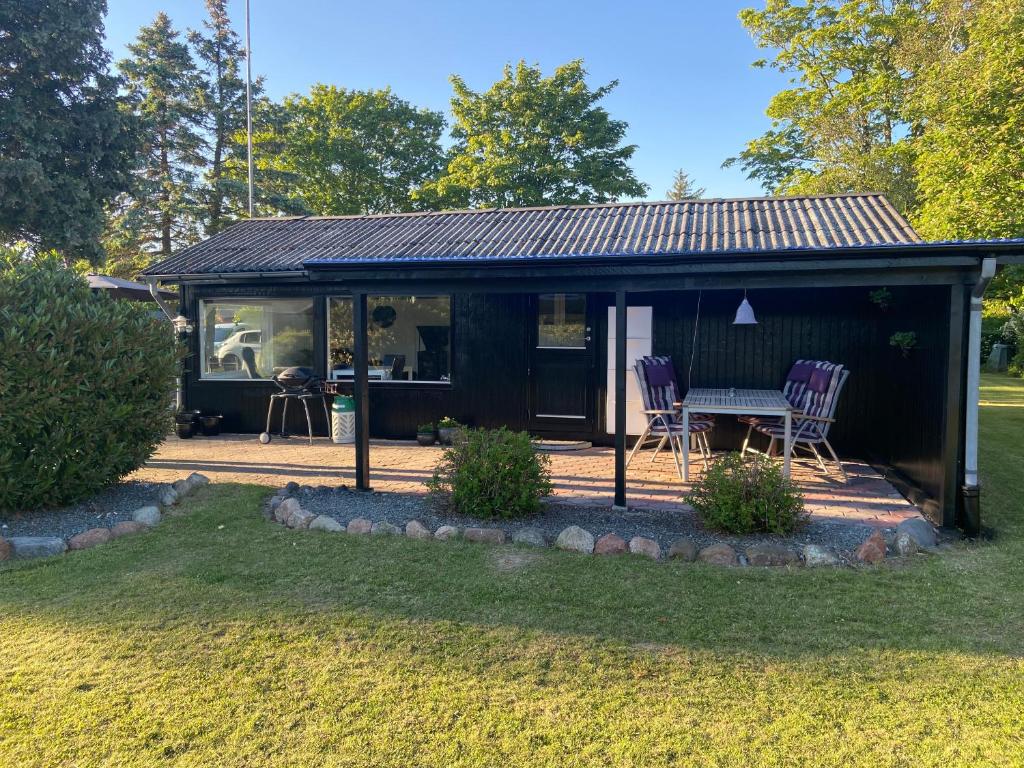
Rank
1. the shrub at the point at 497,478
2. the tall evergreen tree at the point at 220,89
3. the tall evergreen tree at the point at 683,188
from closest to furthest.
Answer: the shrub at the point at 497,478, the tall evergreen tree at the point at 220,89, the tall evergreen tree at the point at 683,188

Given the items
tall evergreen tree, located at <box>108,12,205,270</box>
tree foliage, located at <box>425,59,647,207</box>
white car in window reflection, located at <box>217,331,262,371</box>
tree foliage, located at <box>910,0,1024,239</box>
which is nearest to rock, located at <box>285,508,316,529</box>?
white car in window reflection, located at <box>217,331,262,371</box>

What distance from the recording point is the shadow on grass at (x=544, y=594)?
9.64 feet

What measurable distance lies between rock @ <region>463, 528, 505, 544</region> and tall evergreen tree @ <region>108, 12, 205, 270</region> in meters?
18.3

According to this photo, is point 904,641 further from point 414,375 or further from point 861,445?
point 414,375

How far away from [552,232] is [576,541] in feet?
15.3

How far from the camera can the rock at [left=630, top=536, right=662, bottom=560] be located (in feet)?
12.7

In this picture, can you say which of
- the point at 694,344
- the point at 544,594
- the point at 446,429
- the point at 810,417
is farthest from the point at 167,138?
the point at 544,594

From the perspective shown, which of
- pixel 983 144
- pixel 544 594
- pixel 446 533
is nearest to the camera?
pixel 544 594

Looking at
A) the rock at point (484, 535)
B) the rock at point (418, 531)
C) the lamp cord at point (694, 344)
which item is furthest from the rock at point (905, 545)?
the lamp cord at point (694, 344)

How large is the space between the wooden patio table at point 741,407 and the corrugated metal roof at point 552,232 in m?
1.39

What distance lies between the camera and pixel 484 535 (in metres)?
4.19

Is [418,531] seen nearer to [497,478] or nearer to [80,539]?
[497,478]

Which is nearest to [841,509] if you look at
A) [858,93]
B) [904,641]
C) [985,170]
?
[904,641]

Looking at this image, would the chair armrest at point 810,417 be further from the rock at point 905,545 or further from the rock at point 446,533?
the rock at point 446,533
